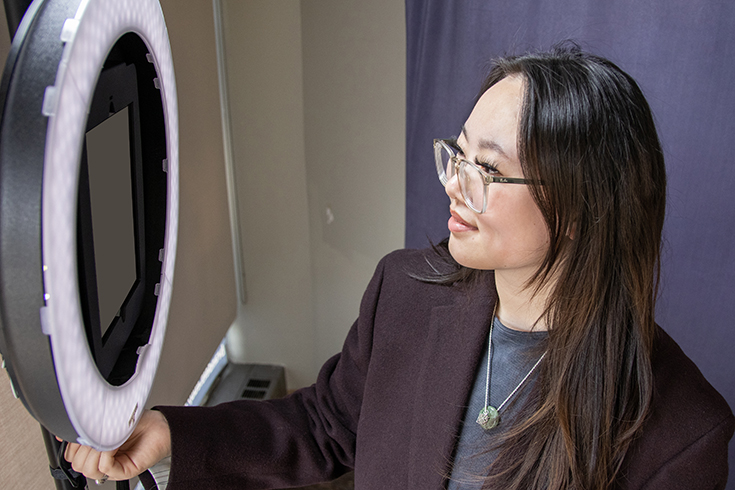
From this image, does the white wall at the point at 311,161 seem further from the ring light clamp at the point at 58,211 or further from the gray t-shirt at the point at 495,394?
the ring light clamp at the point at 58,211

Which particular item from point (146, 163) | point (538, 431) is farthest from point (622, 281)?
point (146, 163)

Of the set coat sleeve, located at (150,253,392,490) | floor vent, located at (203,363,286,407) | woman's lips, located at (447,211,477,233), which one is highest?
woman's lips, located at (447,211,477,233)

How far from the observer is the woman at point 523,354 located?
0.77 meters

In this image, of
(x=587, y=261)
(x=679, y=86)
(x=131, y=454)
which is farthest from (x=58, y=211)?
(x=679, y=86)

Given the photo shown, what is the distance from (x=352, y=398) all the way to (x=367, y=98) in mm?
1304

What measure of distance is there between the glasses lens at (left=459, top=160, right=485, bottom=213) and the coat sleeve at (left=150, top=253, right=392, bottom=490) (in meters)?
0.32

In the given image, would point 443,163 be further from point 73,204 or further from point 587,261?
point 73,204

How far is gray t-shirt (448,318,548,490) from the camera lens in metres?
0.91

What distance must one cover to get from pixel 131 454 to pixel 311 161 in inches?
60.5

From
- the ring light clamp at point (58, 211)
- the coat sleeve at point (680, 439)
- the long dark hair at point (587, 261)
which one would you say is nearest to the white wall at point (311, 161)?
the long dark hair at point (587, 261)

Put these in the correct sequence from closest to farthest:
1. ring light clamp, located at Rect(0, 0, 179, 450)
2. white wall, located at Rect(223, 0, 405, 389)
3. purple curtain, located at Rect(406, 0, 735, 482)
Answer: ring light clamp, located at Rect(0, 0, 179, 450) → purple curtain, located at Rect(406, 0, 735, 482) → white wall, located at Rect(223, 0, 405, 389)

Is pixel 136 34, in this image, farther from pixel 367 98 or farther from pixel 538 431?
pixel 367 98

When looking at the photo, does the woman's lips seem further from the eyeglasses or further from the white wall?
the white wall

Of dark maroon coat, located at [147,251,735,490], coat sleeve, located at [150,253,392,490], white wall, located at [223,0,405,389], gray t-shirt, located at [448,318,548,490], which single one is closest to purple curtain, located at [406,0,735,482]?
white wall, located at [223,0,405,389]
